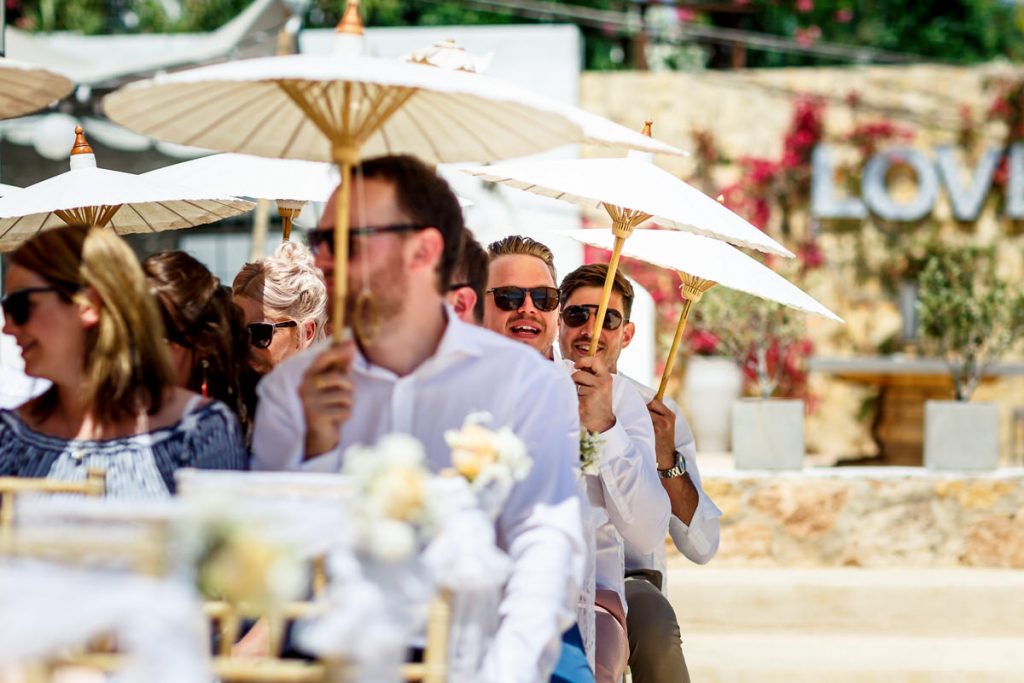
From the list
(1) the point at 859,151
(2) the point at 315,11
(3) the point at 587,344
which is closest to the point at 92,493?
(3) the point at 587,344

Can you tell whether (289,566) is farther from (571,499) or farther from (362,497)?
(571,499)

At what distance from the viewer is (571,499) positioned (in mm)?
2293

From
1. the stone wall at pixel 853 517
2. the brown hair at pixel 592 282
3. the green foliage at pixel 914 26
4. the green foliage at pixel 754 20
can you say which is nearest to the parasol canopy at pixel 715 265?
the brown hair at pixel 592 282

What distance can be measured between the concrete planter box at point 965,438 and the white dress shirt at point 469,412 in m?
4.85

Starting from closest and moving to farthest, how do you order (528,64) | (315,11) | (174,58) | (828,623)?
(828,623) → (174,58) → (528,64) → (315,11)

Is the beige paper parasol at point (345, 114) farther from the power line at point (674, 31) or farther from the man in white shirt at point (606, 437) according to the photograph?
the power line at point (674, 31)

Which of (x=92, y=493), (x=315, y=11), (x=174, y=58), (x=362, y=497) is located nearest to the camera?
(x=362, y=497)

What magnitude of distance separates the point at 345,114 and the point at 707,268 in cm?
194

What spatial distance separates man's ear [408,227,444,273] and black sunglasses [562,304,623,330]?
1674 millimetres

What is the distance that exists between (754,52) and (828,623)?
12056 mm

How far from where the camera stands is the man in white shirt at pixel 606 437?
344 cm

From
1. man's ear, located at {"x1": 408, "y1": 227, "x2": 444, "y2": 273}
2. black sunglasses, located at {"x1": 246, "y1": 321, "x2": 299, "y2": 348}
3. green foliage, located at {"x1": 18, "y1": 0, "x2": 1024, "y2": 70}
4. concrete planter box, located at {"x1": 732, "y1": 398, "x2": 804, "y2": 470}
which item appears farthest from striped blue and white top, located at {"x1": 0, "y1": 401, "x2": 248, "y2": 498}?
green foliage, located at {"x1": 18, "y1": 0, "x2": 1024, "y2": 70}

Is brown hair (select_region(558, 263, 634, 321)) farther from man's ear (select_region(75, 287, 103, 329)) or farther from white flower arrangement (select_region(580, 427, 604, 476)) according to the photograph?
man's ear (select_region(75, 287, 103, 329))

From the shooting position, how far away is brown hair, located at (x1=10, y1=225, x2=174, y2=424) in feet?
7.52
